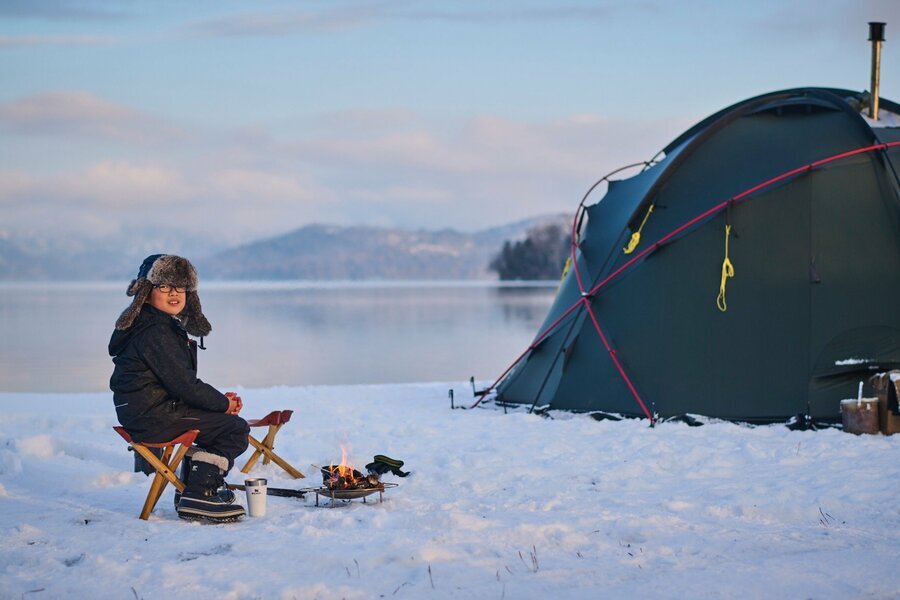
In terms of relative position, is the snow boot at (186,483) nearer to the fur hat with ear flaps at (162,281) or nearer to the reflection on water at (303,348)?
the fur hat with ear flaps at (162,281)

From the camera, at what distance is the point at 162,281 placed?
6.06m

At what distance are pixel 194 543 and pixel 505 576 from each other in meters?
1.88

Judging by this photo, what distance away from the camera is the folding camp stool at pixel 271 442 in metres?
6.91

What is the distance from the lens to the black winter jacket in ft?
19.4

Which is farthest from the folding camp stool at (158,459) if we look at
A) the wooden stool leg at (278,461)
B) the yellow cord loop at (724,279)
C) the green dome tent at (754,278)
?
the yellow cord loop at (724,279)

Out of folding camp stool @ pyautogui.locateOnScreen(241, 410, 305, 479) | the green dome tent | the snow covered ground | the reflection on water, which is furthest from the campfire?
the reflection on water

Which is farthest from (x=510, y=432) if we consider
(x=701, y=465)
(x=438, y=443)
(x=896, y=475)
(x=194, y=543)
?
(x=194, y=543)

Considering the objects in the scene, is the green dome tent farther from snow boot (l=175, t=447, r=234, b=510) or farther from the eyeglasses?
the eyeglasses

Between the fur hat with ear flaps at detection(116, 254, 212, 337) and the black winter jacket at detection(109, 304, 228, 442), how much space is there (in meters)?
0.08

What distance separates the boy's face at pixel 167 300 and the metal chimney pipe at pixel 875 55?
7.84 metres

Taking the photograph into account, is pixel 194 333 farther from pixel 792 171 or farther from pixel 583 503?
pixel 792 171

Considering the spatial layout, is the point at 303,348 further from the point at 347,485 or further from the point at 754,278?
the point at 347,485

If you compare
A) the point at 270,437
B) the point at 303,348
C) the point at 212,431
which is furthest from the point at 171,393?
the point at 303,348

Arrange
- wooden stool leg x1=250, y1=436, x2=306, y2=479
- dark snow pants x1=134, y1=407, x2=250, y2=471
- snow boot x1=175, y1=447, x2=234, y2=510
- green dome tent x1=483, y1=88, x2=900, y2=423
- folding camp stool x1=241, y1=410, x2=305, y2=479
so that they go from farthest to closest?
green dome tent x1=483, y1=88, x2=900, y2=423
wooden stool leg x1=250, y1=436, x2=306, y2=479
folding camp stool x1=241, y1=410, x2=305, y2=479
snow boot x1=175, y1=447, x2=234, y2=510
dark snow pants x1=134, y1=407, x2=250, y2=471
